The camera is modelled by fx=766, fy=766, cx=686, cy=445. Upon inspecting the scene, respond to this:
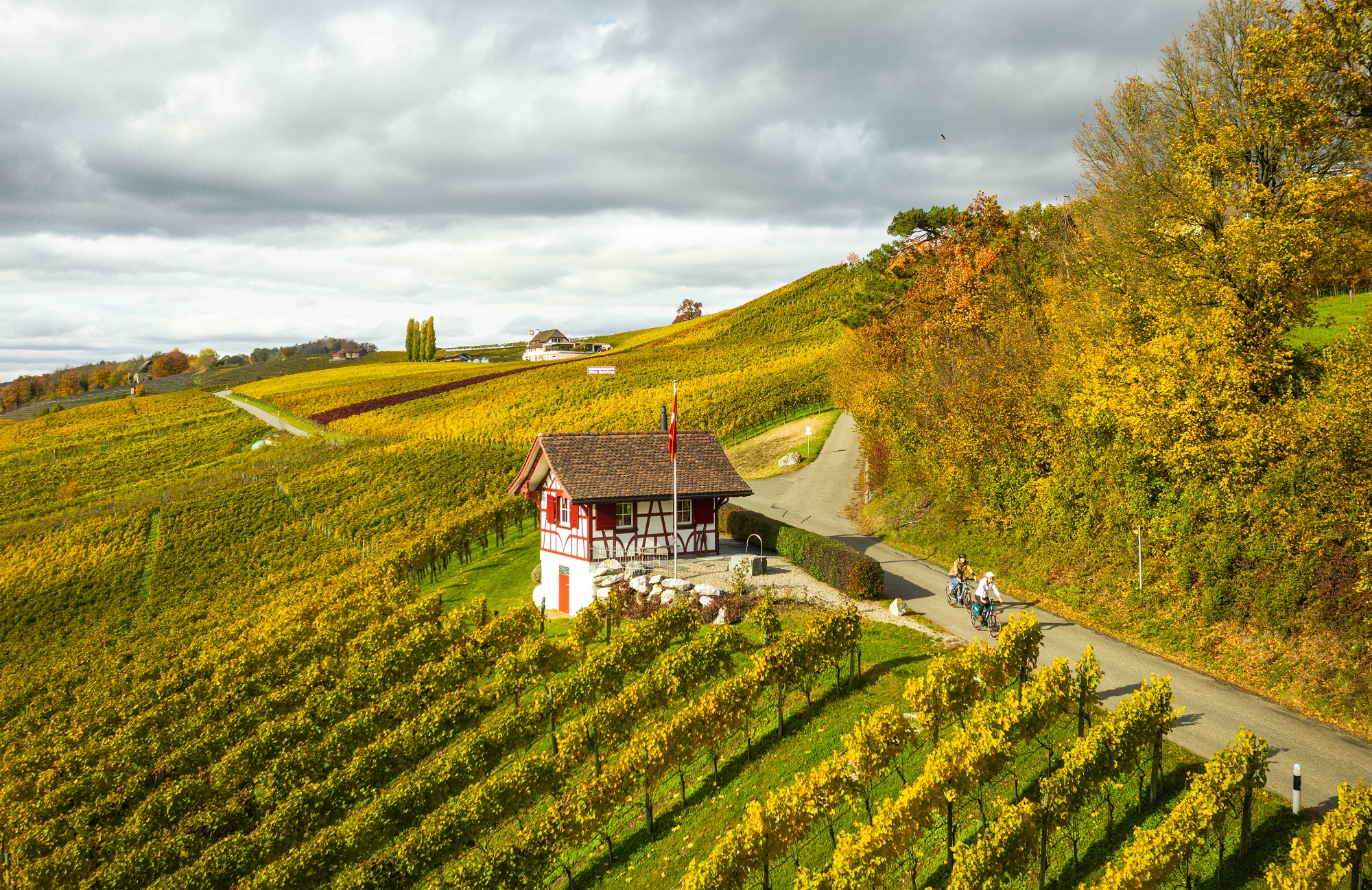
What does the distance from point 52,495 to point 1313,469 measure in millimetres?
91970

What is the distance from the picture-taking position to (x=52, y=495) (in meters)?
71.9

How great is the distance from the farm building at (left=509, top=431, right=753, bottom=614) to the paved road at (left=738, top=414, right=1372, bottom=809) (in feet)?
26.1

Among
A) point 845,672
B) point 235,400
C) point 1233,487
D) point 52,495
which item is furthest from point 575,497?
point 235,400

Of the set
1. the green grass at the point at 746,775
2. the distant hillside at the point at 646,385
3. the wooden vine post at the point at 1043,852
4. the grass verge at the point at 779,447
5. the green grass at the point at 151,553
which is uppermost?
the distant hillside at the point at 646,385

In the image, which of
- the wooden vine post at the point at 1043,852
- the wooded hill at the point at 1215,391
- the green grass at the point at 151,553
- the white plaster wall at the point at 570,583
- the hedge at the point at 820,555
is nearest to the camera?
→ the wooden vine post at the point at 1043,852

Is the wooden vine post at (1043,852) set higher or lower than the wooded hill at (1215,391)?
lower

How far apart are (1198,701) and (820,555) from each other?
47.0 ft

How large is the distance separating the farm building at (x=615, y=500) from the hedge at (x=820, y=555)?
2.50m

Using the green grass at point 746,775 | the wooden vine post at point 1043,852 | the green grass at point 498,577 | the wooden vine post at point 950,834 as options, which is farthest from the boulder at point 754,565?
the wooden vine post at point 1043,852

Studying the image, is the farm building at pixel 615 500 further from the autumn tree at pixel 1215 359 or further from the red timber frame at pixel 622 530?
the autumn tree at pixel 1215 359

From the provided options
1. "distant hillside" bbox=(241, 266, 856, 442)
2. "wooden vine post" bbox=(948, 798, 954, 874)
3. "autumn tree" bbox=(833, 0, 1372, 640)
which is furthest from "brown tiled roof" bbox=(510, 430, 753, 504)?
"distant hillside" bbox=(241, 266, 856, 442)

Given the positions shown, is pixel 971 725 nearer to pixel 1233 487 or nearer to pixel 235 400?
pixel 1233 487

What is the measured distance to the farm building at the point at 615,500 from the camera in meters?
33.9

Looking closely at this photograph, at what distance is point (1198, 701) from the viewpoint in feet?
Result: 61.0
